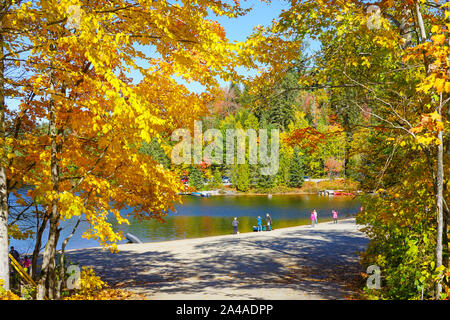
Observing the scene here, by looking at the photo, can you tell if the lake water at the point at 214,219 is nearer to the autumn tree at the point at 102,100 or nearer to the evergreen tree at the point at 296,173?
the evergreen tree at the point at 296,173

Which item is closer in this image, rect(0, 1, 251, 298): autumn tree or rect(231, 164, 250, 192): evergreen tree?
rect(0, 1, 251, 298): autumn tree

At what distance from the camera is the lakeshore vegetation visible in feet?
16.8

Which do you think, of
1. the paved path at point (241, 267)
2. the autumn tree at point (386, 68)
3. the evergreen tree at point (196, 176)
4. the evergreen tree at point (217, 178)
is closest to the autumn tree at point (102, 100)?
the autumn tree at point (386, 68)

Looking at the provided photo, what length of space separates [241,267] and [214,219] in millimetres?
24768

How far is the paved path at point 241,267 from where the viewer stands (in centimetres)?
881

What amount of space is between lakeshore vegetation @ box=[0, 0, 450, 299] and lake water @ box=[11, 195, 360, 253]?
1418 centimetres

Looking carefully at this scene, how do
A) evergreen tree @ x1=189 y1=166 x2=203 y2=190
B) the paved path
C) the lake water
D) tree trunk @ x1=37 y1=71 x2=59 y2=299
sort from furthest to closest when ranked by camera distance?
evergreen tree @ x1=189 y1=166 x2=203 y2=190, the lake water, the paved path, tree trunk @ x1=37 y1=71 x2=59 y2=299

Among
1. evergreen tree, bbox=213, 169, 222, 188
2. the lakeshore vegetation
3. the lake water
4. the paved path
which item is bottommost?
the lake water

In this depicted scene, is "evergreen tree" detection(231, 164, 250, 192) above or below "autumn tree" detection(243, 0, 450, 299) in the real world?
below

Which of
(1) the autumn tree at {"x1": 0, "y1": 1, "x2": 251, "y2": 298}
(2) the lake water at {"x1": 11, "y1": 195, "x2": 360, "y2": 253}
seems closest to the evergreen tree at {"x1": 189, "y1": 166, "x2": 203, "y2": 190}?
(2) the lake water at {"x1": 11, "y1": 195, "x2": 360, "y2": 253}

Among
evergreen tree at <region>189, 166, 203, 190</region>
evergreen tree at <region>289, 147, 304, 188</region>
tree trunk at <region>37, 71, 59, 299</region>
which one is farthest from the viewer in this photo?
evergreen tree at <region>189, 166, 203, 190</region>

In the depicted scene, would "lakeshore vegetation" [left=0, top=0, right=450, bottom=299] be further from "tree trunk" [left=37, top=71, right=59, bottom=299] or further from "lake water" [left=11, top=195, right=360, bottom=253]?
"lake water" [left=11, top=195, right=360, bottom=253]

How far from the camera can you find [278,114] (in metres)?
68.1

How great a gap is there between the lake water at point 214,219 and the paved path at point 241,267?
20.5ft
